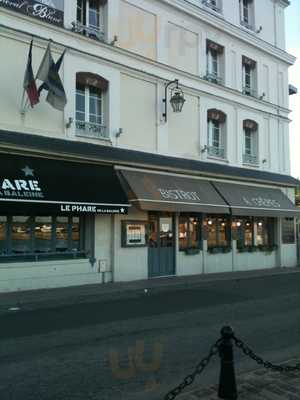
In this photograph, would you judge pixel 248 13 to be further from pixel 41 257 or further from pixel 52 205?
pixel 41 257

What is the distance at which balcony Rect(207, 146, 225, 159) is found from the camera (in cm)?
1698

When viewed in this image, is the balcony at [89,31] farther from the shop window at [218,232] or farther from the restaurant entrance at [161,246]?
the shop window at [218,232]

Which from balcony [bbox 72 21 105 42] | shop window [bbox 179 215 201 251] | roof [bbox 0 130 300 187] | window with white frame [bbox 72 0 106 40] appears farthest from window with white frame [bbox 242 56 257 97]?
balcony [bbox 72 21 105 42]

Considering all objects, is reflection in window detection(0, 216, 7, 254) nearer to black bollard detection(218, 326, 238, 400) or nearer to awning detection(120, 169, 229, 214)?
awning detection(120, 169, 229, 214)

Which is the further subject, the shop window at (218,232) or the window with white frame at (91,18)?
the shop window at (218,232)

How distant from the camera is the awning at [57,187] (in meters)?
10.4

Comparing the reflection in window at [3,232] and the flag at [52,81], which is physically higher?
the flag at [52,81]

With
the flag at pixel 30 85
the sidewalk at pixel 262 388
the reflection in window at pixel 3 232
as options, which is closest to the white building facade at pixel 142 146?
the reflection in window at pixel 3 232

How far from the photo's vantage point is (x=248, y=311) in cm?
926

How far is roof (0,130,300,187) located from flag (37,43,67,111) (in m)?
1.05

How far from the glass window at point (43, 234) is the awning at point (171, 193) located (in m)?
2.50

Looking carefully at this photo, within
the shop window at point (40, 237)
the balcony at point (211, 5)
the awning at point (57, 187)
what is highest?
the balcony at point (211, 5)

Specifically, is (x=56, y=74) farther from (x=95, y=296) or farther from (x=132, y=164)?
(x=95, y=296)

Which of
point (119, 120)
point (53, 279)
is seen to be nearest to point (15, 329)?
point (53, 279)
